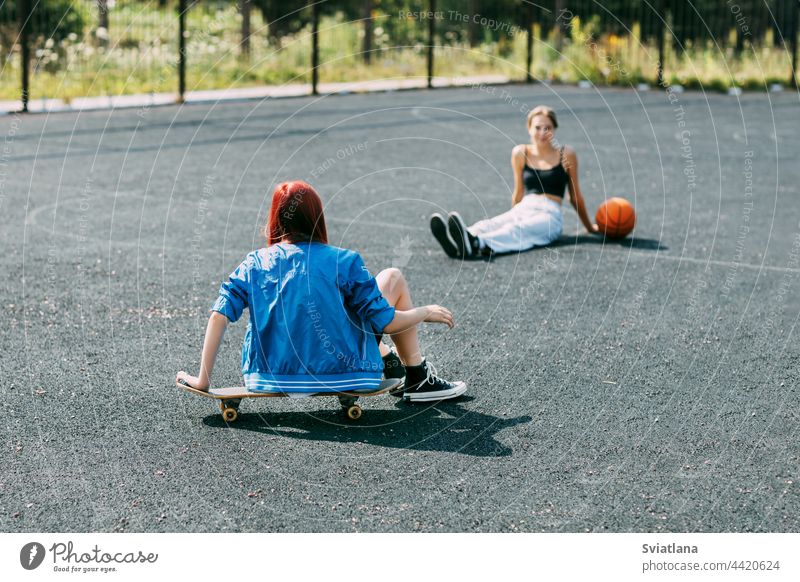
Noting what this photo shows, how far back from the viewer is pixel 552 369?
6883 millimetres

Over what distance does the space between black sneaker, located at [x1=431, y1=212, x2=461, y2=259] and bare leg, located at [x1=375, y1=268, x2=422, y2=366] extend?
339cm

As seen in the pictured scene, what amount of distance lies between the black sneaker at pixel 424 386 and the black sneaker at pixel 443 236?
346cm

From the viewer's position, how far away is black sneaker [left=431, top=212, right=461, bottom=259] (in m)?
9.70

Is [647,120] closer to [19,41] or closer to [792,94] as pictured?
[792,94]

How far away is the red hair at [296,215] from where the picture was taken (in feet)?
18.9

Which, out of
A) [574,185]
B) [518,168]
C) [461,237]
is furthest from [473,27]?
[461,237]

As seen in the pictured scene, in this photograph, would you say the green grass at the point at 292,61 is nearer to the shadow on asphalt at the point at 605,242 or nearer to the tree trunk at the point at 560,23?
the tree trunk at the point at 560,23

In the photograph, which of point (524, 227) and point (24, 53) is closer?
point (524, 227)

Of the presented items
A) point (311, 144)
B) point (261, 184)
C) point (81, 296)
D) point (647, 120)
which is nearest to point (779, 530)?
point (81, 296)

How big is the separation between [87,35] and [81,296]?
60.5 ft

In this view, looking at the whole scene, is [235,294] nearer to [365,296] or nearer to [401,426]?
[365,296]

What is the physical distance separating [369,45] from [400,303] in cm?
2466

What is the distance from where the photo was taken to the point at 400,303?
6328 millimetres

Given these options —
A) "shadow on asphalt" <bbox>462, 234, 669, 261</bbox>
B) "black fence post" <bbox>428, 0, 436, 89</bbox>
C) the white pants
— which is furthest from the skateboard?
"black fence post" <bbox>428, 0, 436, 89</bbox>
